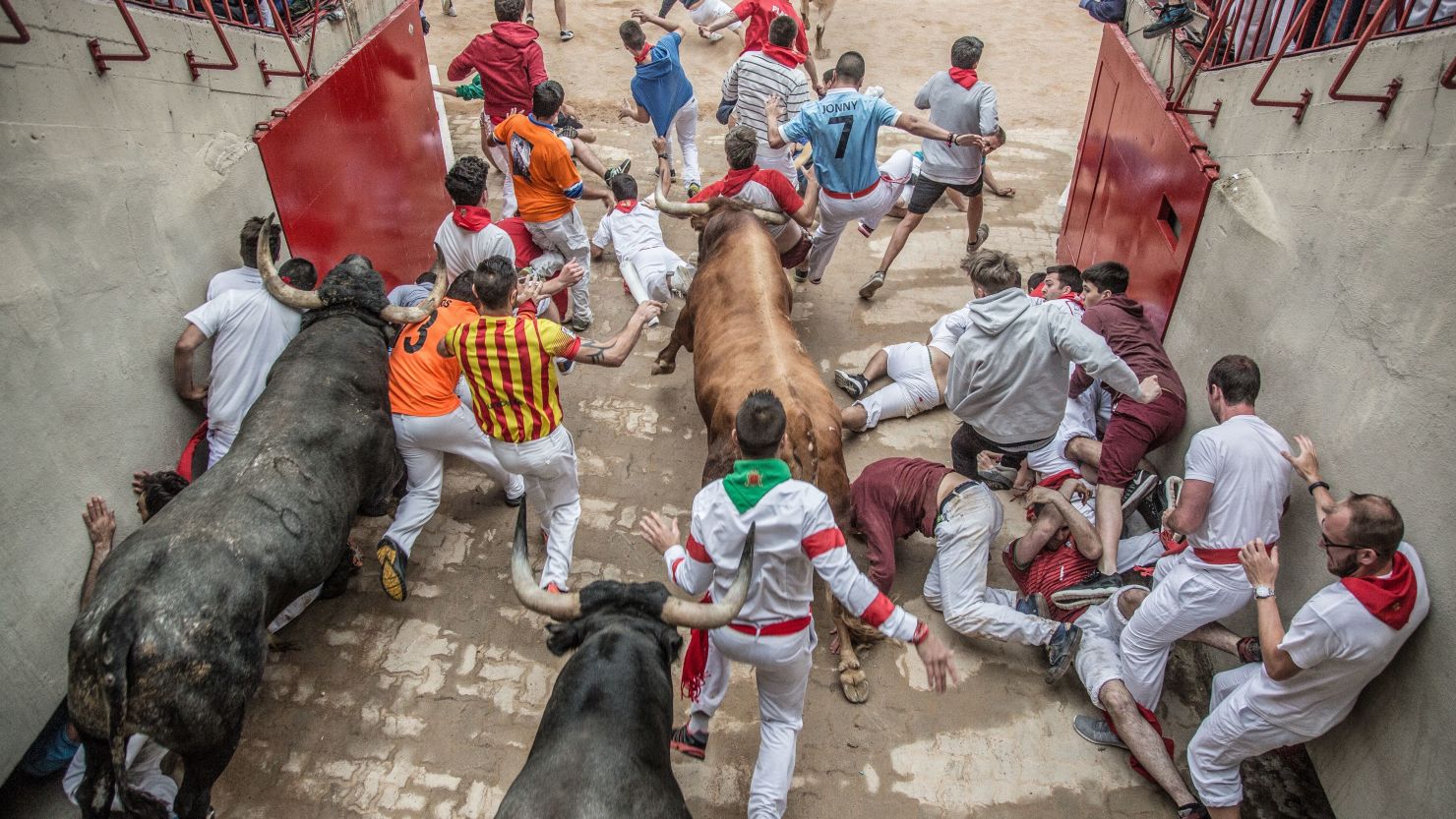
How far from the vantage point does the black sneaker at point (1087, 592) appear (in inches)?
204

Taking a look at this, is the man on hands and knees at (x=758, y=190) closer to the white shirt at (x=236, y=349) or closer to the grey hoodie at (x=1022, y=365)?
the grey hoodie at (x=1022, y=365)

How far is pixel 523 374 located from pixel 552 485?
0.79 m

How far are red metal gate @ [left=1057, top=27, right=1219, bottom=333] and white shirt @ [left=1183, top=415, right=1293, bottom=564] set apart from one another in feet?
6.38

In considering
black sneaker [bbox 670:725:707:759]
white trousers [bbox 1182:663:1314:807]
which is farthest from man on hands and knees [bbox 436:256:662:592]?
white trousers [bbox 1182:663:1314:807]

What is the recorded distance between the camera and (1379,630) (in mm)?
3678

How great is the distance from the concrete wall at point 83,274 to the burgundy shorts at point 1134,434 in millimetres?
5314

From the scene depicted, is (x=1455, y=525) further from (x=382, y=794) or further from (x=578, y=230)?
(x=578, y=230)

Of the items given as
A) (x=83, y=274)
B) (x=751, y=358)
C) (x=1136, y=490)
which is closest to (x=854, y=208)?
(x=751, y=358)

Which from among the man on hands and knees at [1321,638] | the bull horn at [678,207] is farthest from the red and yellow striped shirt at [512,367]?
the man on hands and knees at [1321,638]

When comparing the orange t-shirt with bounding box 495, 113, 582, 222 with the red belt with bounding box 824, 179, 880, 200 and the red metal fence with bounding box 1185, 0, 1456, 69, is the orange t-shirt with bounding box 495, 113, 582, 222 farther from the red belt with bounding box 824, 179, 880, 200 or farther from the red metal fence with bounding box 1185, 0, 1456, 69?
the red metal fence with bounding box 1185, 0, 1456, 69

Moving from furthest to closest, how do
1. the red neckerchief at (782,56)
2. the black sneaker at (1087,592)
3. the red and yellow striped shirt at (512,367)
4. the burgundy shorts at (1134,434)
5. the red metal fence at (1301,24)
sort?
the red neckerchief at (782,56) → the burgundy shorts at (1134,434) → the black sneaker at (1087,592) → the red and yellow striped shirt at (512,367) → the red metal fence at (1301,24)

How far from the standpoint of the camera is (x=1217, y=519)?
446 cm

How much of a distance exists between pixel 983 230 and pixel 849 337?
200 centimetres

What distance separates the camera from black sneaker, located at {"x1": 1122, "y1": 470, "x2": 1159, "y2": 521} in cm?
566
